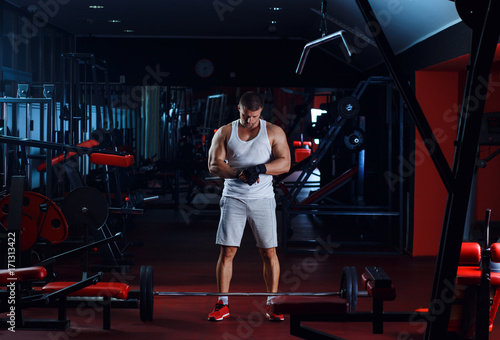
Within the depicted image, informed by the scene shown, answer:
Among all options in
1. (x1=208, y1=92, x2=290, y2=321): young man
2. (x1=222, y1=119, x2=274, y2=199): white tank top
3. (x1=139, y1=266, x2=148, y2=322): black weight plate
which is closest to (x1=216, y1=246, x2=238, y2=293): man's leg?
(x1=208, y1=92, x2=290, y2=321): young man

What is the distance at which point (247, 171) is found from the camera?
11.8 ft

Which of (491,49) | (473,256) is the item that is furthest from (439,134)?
(491,49)

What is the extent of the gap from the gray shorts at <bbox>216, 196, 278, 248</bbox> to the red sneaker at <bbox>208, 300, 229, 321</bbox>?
431 millimetres

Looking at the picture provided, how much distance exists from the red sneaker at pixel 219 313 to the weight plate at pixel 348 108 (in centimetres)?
277

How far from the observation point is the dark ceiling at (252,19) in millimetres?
5016

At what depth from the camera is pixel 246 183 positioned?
12.1 ft

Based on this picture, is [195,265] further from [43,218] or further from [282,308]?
[282,308]

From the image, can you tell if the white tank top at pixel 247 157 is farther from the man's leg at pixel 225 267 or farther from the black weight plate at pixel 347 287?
the black weight plate at pixel 347 287

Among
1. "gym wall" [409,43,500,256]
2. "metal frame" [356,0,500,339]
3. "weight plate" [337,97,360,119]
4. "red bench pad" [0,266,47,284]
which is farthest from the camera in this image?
"weight plate" [337,97,360,119]

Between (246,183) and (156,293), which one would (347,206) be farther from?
(156,293)

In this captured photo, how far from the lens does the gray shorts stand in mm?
3754

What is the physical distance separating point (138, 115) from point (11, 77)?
13.8 ft

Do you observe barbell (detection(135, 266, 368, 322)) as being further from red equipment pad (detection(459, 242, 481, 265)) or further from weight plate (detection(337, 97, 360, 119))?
weight plate (detection(337, 97, 360, 119))

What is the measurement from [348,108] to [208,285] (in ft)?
7.81
